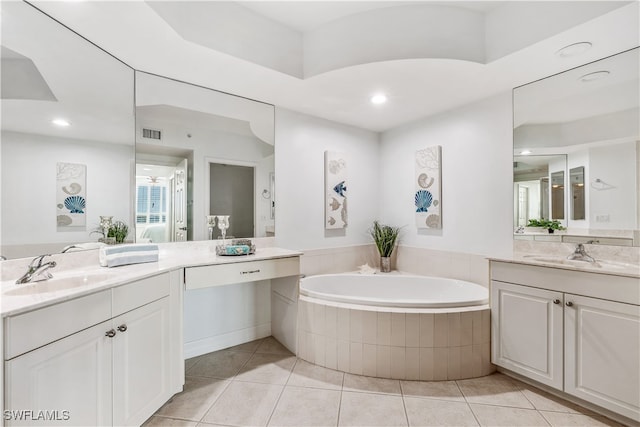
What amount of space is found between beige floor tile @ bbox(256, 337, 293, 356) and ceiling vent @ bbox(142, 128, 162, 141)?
6.66 ft

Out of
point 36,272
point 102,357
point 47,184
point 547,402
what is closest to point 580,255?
point 547,402

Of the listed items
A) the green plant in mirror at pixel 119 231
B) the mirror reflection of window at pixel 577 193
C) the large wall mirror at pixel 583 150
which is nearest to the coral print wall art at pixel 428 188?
the large wall mirror at pixel 583 150

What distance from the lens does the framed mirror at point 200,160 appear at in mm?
2283

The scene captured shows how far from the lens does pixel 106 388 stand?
4.50 feet

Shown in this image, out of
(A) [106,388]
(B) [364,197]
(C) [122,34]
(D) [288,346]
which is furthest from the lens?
(B) [364,197]

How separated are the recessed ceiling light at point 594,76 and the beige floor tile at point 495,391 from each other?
2.28 meters

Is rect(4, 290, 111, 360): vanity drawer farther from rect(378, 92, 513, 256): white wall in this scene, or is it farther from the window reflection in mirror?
the window reflection in mirror

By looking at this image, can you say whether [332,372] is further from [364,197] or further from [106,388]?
[364,197]

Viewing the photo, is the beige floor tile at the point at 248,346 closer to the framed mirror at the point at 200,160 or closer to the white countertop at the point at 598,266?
the framed mirror at the point at 200,160

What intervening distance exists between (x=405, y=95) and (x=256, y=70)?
135 centimetres

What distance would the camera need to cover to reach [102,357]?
1361mm

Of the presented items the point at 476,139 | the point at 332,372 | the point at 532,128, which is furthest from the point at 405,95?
the point at 332,372

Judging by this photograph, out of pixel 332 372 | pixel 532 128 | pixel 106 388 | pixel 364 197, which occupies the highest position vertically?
pixel 532 128

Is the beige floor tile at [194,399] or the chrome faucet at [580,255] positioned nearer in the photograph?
the beige floor tile at [194,399]
